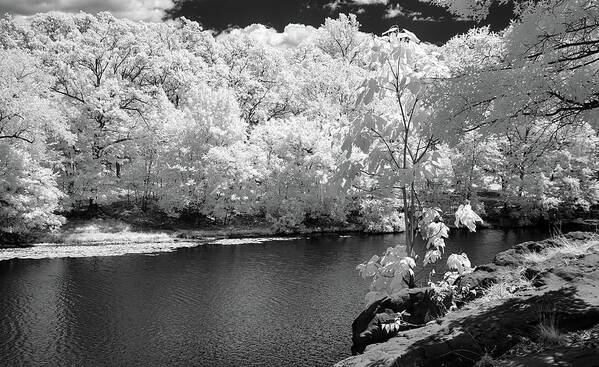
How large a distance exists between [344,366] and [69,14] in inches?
2951

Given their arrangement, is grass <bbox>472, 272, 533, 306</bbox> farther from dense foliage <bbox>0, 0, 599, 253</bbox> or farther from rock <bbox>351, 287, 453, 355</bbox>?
dense foliage <bbox>0, 0, 599, 253</bbox>

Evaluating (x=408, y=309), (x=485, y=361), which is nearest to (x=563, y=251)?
(x=408, y=309)

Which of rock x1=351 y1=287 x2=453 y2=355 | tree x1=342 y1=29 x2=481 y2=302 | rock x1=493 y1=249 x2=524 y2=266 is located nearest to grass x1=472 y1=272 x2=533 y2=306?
rock x1=351 y1=287 x2=453 y2=355

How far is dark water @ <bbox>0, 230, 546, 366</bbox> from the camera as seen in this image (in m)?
15.0

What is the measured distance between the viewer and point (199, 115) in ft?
147

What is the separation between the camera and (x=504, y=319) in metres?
6.87

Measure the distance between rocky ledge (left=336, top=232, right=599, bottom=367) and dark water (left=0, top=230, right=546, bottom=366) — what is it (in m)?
5.89

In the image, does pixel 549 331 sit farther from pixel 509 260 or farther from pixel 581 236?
pixel 581 236

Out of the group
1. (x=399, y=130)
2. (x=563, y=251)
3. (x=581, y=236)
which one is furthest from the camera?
(x=581, y=236)

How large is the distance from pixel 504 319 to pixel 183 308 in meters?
15.5

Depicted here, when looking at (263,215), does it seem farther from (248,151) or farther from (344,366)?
(344,366)

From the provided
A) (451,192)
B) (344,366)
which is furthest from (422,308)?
(451,192)

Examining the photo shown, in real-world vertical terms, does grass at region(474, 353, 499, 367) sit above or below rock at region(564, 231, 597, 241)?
below

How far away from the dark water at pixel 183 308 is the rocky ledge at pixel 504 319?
5892 mm
